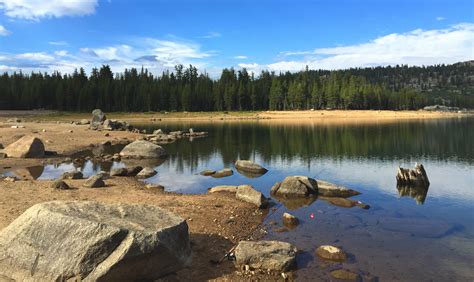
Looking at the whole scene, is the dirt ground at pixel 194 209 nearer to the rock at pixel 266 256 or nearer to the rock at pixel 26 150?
the rock at pixel 266 256

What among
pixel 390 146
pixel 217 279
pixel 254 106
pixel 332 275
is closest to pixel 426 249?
pixel 332 275

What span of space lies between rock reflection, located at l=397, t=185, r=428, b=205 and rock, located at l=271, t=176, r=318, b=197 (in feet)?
18.9

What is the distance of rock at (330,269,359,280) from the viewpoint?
12.5 meters

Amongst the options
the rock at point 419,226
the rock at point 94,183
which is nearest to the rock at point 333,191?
the rock at point 419,226

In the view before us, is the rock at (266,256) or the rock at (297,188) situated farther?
the rock at (297,188)

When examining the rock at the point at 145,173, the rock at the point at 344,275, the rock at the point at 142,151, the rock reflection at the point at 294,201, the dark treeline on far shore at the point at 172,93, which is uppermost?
the dark treeline on far shore at the point at 172,93

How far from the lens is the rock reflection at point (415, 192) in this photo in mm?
23934

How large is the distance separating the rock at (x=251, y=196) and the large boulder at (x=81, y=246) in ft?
33.6

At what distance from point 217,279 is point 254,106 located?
15613 cm

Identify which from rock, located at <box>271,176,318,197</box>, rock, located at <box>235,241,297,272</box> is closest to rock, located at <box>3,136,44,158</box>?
rock, located at <box>271,176,318,197</box>

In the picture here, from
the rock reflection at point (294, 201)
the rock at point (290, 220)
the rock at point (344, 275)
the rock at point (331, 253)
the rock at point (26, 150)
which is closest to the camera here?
the rock at point (344, 275)

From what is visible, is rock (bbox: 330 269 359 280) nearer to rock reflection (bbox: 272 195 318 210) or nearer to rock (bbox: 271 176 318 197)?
rock reflection (bbox: 272 195 318 210)

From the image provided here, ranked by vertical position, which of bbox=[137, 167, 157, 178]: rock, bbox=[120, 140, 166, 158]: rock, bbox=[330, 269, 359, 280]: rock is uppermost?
bbox=[120, 140, 166, 158]: rock

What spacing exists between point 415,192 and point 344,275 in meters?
15.4
